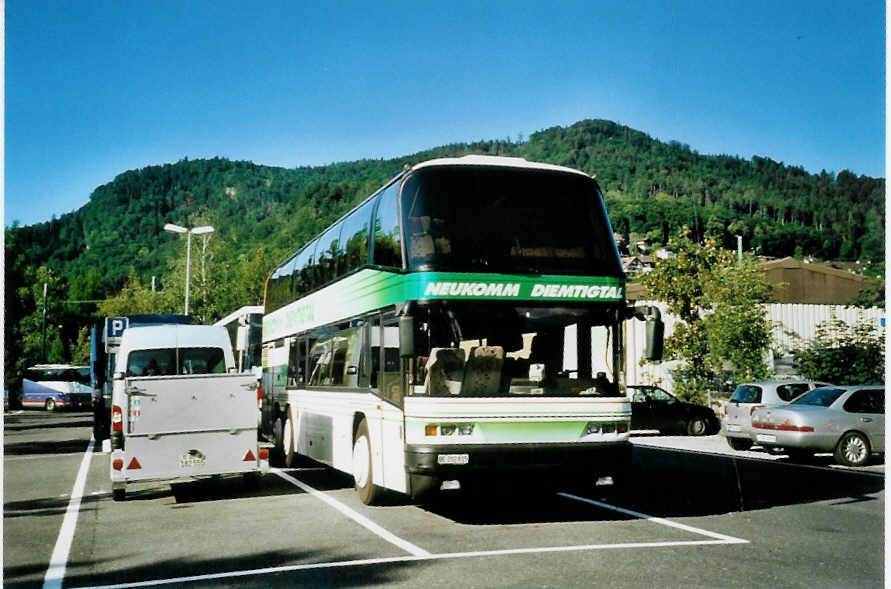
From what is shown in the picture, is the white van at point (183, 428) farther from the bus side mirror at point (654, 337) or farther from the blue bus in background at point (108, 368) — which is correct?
the blue bus in background at point (108, 368)

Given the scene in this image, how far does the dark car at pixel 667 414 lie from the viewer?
84.3 ft

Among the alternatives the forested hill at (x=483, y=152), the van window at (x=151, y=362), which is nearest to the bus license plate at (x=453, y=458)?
the forested hill at (x=483, y=152)

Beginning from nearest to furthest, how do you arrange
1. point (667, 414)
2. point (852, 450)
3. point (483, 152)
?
point (852, 450), point (667, 414), point (483, 152)

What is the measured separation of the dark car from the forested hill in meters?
6.34

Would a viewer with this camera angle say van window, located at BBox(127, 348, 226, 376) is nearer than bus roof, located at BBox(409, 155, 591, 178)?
No

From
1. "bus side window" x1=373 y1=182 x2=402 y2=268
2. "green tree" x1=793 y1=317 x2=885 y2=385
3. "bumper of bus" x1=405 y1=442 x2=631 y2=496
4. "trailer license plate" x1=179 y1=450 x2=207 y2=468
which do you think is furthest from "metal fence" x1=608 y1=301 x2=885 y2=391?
"bumper of bus" x1=405 y1=442 x2=631 y2=496

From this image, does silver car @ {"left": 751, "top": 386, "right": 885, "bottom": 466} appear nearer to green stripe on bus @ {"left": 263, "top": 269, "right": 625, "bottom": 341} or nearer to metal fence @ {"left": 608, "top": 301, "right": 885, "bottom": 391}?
metal fence @ {"left": 608, "top": 301, "right": 885, "bottom": 391}

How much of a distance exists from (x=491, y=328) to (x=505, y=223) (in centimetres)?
126

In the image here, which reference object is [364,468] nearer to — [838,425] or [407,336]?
[407,336]

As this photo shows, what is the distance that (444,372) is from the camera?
9.88 meters

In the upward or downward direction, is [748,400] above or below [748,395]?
below

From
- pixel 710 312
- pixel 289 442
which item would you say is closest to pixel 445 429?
pixel 289 442

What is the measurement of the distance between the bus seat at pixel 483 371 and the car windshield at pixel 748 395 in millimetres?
12191

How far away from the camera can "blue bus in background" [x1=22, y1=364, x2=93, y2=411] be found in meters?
50.6
